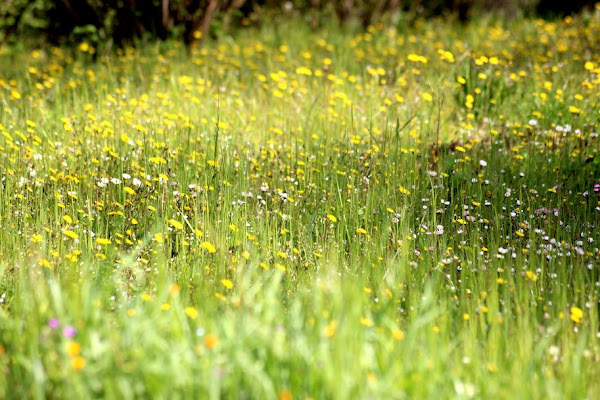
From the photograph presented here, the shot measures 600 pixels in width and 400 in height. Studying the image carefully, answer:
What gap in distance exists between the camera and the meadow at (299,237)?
5.90 feet

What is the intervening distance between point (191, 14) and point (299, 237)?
5.12 metres

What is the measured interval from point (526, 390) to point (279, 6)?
8.92m

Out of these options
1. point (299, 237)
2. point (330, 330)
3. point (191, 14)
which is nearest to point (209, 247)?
point (299, 237)

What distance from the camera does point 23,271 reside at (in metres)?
2.54

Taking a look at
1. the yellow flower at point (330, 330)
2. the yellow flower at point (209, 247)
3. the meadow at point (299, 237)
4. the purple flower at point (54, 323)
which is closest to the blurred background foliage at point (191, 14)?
the meadow at point (299, 237)

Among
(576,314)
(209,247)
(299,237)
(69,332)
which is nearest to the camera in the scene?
(69,332)

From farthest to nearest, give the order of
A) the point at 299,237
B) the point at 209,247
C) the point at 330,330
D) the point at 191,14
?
the point at 191,14
the point at 299,237
the point at 209,247
the point at 330,330

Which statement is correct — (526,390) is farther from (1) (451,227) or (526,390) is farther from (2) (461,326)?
(1) (451,227)

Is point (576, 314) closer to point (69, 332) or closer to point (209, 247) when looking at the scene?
point (209, 247)

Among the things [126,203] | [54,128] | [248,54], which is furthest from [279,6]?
[126,203]

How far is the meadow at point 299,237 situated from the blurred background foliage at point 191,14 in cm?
104

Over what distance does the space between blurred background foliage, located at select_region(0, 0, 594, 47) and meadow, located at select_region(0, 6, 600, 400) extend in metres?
1.04

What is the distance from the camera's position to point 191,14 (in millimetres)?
7590

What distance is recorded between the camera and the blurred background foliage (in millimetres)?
7453
